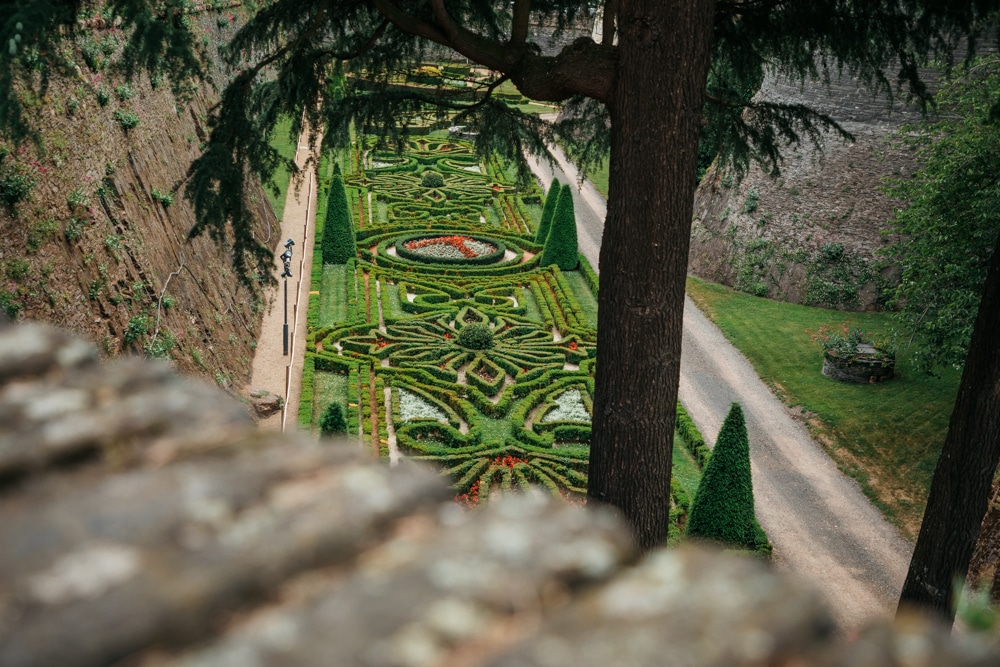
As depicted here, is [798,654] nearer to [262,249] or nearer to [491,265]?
[262,249]

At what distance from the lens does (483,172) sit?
108 ft

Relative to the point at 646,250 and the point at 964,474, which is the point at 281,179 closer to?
the point at 964,474

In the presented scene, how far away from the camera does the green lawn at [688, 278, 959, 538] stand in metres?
15.3

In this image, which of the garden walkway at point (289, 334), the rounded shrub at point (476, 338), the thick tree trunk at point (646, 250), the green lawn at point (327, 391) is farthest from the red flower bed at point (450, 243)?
the thick tree trunk at point (646, 250)

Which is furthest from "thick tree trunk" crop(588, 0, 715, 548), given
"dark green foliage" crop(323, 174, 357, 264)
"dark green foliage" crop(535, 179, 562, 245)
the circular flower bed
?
"dark green foliage" crop(535, 179, 562, 245)

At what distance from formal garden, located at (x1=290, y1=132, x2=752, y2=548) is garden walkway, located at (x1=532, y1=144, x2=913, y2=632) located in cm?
137

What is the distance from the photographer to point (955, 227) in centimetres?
1448

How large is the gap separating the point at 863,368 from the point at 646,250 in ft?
46.4

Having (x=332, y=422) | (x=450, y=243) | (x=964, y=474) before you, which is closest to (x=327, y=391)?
(x=332, y=422)

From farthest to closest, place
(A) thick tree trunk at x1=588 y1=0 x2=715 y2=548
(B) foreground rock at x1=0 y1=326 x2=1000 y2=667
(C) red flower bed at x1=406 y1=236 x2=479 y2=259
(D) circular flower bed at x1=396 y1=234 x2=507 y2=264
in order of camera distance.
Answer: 1. (C) red flower bed at x1=406 y1=236 x2=479 y2=259
2. (D) circular flower bed at x1=396 y1=234 x2=507 y2=264
3. (A) thick tree trunk at x1=588 y1=0 x2=715 y2=548
4. (B) foreground rock at x1=0 y1=326 x2=1000 y2=667

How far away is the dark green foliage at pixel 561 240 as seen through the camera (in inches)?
944

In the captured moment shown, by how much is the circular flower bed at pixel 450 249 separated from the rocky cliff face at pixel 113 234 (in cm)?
719

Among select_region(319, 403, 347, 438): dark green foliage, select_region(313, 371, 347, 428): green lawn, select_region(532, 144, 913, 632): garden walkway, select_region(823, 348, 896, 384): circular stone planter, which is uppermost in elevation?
select_region(319, 403, 347, 438): dark green foliage

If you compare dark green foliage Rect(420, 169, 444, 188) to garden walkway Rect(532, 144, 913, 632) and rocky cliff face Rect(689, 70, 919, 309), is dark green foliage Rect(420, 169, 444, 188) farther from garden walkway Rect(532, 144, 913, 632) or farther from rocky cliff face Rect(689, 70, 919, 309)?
garden walkway Rect(532, 144, 913, 632)
